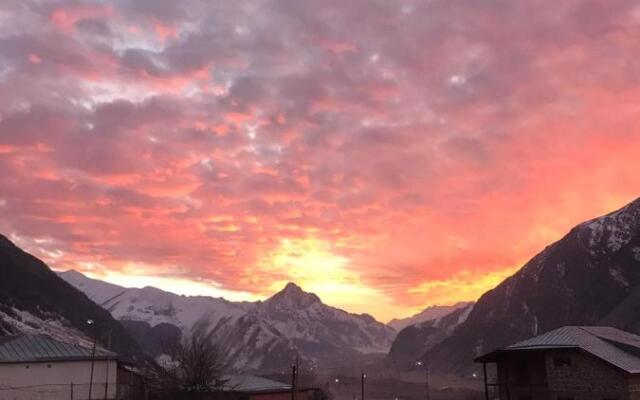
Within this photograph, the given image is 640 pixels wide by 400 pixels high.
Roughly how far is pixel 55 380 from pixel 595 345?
142ft

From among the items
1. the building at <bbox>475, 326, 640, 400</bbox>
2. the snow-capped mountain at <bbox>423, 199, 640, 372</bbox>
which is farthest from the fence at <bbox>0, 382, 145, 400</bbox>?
the snow-capped mountain at <bbox>423, 199, 640, 372</bbox>

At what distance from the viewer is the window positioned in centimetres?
5400

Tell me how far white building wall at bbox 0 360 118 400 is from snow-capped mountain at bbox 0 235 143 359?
203 ft

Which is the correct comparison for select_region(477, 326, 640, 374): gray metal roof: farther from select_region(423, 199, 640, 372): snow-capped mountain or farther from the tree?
select_region(423, 199, 640, 372): snow-capped mountain

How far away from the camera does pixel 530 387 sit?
185ft

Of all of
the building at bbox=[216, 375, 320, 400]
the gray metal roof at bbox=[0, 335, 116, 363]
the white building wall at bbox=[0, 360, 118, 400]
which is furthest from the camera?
the building at bbox=[216, 375, 320, 400]

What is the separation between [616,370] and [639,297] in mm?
102757

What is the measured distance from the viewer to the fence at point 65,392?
49.8 meters

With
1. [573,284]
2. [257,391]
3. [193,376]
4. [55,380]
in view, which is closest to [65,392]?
[55,380]

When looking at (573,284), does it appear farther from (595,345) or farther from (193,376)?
(193,376)

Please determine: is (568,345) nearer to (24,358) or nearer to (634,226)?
(24,358)

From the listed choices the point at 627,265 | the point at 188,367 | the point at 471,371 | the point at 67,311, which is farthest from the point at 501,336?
the point at 188,367

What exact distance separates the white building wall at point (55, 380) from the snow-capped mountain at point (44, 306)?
2433 inches

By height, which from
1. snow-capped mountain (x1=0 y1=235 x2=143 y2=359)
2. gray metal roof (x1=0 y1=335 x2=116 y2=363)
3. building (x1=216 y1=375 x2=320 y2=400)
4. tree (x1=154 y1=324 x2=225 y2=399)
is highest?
snow-capped mountain (x1=0 y1=235 x2=143 y2=359)
